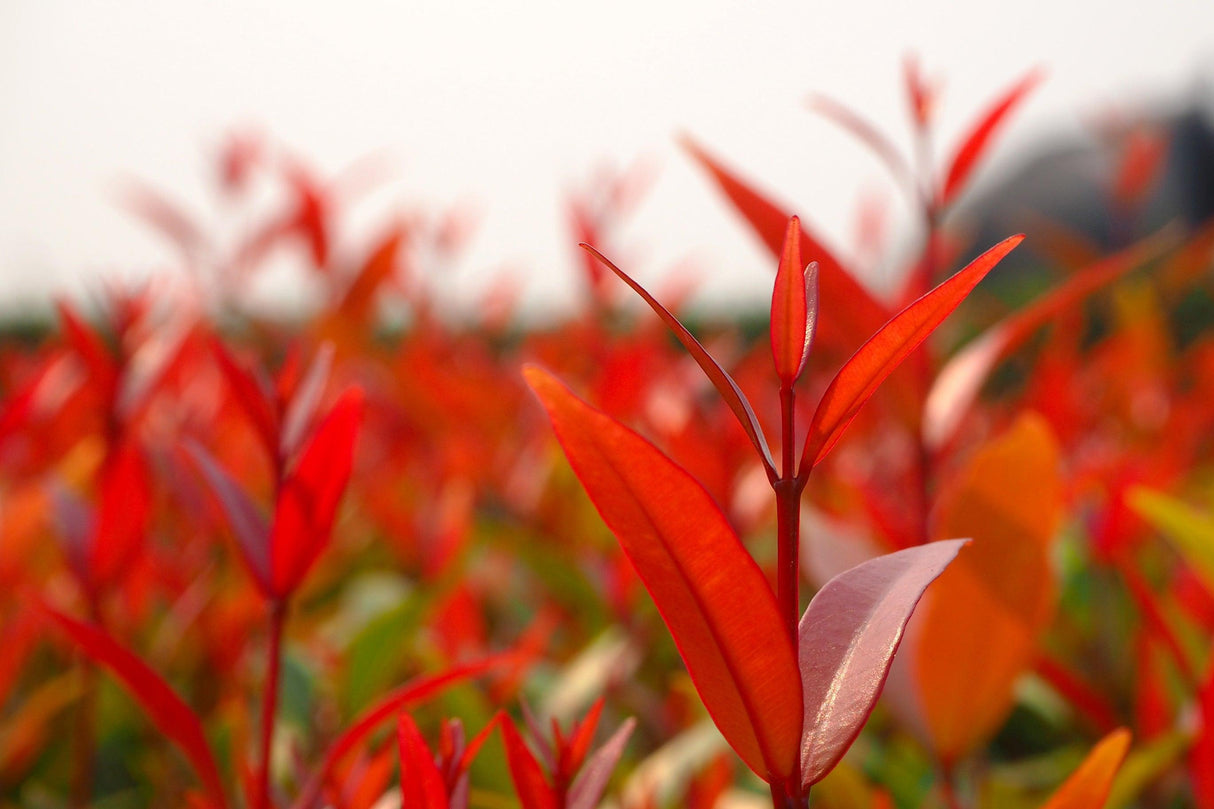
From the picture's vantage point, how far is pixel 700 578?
346 millimetres

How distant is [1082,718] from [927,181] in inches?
20.1

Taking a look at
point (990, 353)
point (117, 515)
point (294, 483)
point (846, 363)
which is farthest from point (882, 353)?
point (117, 515)

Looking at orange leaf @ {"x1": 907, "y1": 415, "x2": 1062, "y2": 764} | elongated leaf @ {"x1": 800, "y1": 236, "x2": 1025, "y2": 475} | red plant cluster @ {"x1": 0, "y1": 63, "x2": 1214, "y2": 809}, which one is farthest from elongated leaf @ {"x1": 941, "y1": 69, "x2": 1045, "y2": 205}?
elongated leaf @ {"x1": 800, "y1": 236, "x2": 1025, "y2": 475}

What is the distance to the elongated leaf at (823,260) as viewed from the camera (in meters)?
0.63

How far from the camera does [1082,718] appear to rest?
88cm

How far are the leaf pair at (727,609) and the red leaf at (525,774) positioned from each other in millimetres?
85

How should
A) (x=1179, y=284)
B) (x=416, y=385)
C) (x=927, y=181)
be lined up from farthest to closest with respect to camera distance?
(x=1179, y=284)
(x=416, y=385)
(x=927, y=181)

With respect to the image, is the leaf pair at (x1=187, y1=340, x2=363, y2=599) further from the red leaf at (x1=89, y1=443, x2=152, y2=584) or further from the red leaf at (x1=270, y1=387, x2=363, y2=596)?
the red leaf at (x1=89, y1=443, x2=152, y2=584)

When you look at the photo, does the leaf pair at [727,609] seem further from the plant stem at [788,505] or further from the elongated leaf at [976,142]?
the elongated leaf at [976,142]

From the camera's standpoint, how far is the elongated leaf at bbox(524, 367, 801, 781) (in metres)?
0.33

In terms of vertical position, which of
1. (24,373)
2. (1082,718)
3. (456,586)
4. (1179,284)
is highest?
(24,373)

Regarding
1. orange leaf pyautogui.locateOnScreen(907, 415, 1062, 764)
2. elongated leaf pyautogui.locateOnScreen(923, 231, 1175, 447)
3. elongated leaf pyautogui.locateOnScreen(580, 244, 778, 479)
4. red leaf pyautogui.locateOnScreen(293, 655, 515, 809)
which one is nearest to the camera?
elongated leaf pyautogui.locateOnScreen(580, 244, 778, 479)

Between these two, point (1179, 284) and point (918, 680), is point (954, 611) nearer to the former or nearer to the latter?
point (918, 680)

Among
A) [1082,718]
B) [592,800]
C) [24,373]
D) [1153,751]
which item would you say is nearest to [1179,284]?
[1082,718]
